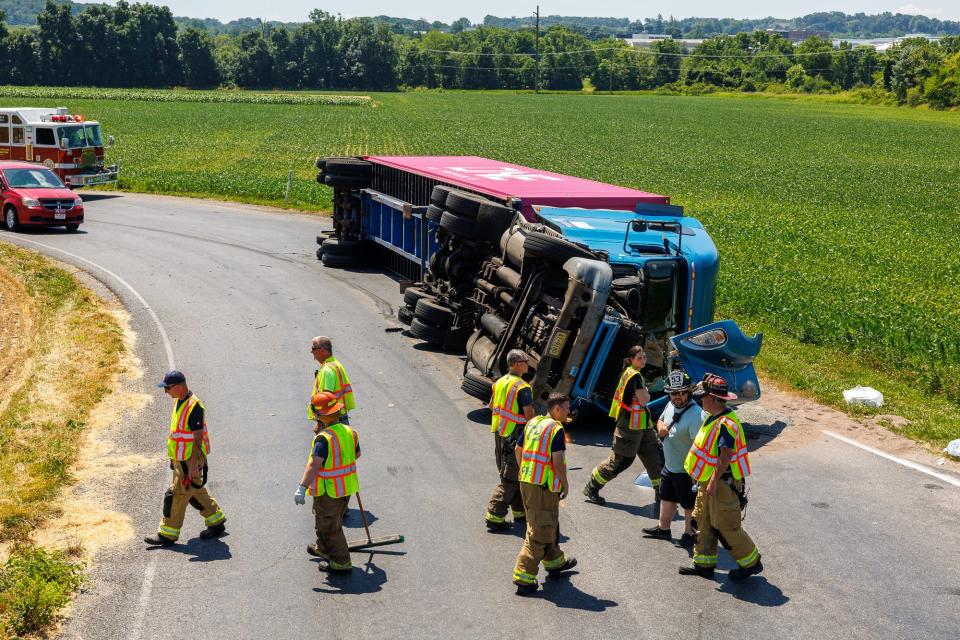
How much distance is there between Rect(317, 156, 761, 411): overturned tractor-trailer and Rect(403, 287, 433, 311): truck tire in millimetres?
24

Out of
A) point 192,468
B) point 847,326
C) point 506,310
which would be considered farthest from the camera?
point 847,326

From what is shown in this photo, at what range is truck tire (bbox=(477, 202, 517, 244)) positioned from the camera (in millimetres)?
16188

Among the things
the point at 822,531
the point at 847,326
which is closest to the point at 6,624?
the point at 822,531

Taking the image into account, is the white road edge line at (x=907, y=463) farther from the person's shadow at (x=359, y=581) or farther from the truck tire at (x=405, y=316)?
the truck tire at (x=405, y=316)

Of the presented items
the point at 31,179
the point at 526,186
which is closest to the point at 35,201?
the point at 31,179

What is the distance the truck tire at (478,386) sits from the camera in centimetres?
1489

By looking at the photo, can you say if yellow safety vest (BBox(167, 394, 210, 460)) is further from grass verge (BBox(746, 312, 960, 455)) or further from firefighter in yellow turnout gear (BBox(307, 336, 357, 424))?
grass verge (BBox(746, 312, 960, 455))

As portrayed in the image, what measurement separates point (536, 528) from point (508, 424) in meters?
1.69

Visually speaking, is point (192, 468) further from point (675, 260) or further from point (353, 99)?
point (353, 99)

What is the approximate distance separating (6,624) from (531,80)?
171 metres

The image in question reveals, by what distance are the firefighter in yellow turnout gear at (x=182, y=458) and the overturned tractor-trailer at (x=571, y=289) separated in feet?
15.3

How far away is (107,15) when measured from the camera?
14325cm

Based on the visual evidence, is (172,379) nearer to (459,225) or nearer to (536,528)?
(536,528)

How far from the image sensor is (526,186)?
1880cm
